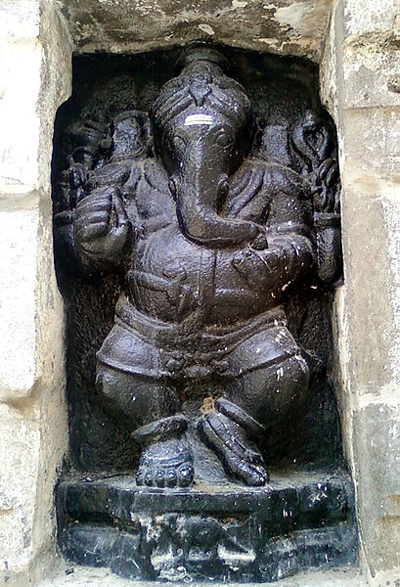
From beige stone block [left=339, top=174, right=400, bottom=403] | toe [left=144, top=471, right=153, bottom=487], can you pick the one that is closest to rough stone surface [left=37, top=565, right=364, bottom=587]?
toe [left=144, top=471, right=153, bottom=487]

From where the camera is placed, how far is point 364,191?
1.74 meters

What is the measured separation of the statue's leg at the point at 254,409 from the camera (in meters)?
1.76

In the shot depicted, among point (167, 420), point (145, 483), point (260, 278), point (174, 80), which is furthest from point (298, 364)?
point (174, 80)

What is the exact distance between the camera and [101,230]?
73.3 inches

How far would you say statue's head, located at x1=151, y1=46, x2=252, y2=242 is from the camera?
1824 millimetres

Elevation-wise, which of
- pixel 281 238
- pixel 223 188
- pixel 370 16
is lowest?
pixel 281 238

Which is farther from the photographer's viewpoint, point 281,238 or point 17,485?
point 281,238

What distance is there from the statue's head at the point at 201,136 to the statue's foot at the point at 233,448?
1.40ft

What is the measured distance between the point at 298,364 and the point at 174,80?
79 cm

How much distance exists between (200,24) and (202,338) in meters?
0.82

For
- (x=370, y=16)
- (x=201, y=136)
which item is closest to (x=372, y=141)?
(x=370, y=16)

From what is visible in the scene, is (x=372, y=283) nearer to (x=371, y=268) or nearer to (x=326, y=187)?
(x=371, y=268)

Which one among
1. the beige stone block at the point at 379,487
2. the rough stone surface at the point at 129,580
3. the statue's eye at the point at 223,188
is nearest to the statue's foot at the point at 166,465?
the rough stone surface at the point at 129,580

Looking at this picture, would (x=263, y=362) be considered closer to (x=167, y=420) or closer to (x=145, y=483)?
(x=167, y=420)
